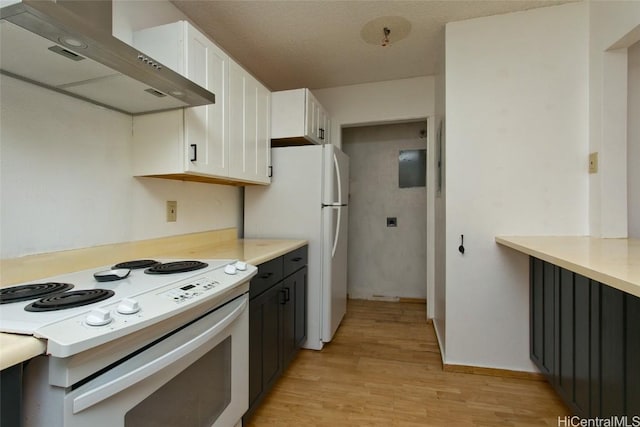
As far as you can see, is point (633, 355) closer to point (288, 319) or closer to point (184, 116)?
point (288, 319)

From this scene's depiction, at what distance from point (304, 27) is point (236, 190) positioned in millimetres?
1388

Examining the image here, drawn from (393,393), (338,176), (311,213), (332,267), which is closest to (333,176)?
(338,176)

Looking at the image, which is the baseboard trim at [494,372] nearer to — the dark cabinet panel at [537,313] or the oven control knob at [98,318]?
the dark cabinet panel at [537,313]

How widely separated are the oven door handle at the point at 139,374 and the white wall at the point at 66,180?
2.59 ft

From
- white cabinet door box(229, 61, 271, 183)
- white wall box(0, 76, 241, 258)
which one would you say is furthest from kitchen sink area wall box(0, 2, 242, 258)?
white cabinet door box(229, 61, 271, 183)

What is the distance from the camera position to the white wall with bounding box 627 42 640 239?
190 centimetres

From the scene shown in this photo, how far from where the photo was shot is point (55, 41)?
0.90 meters

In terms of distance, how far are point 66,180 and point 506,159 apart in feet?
8.22

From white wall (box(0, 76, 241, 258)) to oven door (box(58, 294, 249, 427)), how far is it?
2.52ft

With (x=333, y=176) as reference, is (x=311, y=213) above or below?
below

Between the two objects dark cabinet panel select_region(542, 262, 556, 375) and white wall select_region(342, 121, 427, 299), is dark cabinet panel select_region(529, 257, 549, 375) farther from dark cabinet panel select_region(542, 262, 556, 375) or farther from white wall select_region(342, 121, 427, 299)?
white wall select_region(342, 121, 427, 299)

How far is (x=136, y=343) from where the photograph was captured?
824mm

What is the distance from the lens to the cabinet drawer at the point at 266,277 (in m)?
1.57

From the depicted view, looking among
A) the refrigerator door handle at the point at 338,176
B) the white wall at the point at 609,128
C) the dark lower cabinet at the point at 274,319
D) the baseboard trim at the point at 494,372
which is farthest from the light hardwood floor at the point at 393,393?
the refrigerator door handle at the point at 338,176
